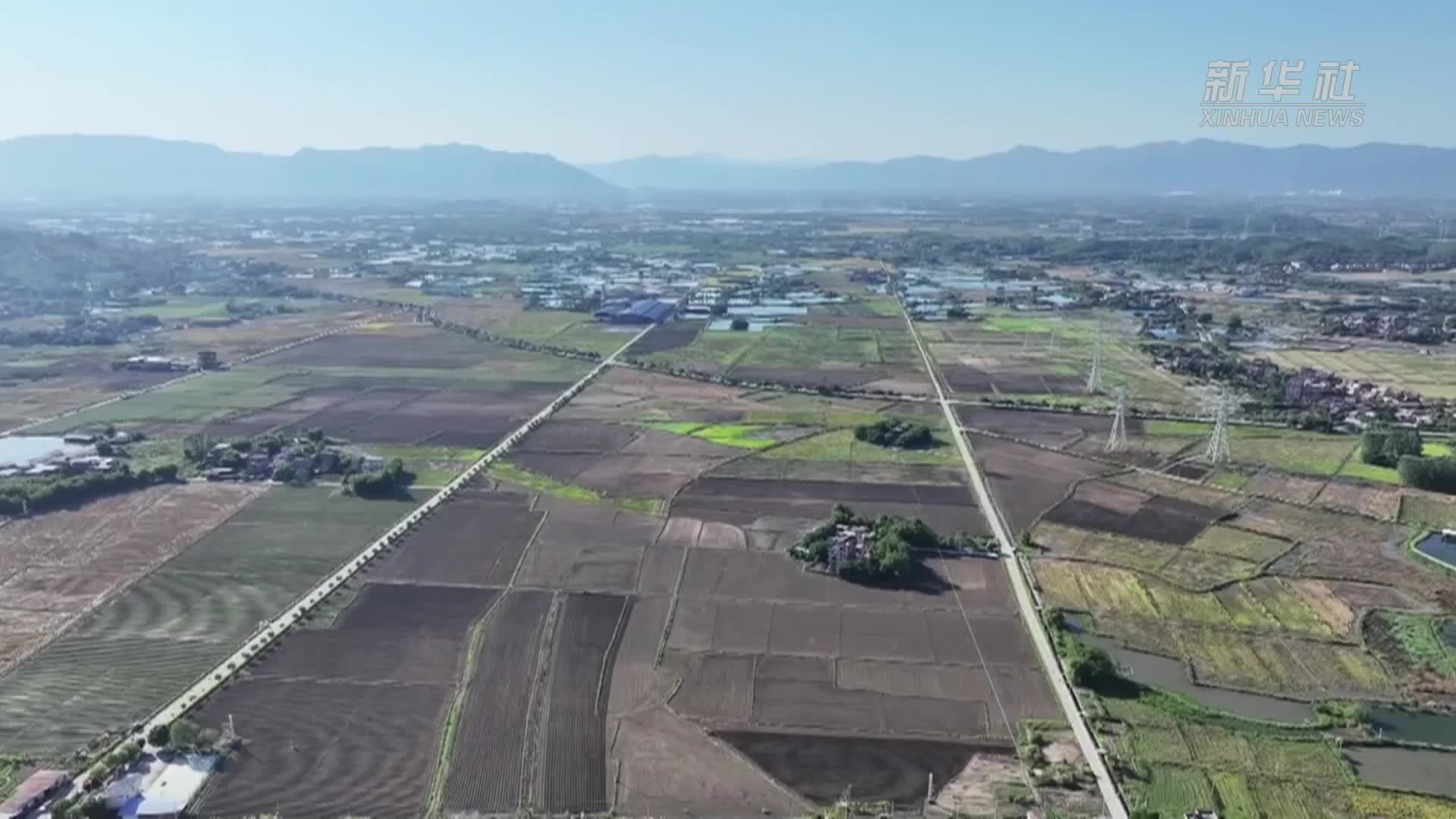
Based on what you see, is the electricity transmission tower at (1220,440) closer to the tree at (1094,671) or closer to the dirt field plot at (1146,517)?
the dirt field plot at (1146,517)

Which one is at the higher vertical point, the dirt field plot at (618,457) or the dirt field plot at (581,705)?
the dirt field plot at (618,457)

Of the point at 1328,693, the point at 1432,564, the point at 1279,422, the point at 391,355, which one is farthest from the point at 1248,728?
the point at 391,355

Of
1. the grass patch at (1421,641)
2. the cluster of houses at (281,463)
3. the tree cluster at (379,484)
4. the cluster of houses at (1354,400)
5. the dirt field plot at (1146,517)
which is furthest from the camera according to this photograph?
the cluster of houses at (1354,400)

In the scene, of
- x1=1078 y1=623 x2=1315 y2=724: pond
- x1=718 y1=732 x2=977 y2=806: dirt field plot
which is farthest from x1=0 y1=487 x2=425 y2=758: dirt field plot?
x1=1078 y1=623 x2=1315 y2=724: pond

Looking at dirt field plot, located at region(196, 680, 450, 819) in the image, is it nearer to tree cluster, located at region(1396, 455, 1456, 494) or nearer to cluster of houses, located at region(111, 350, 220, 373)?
tree cluster, located at region(1396, 455, 1456, 494)

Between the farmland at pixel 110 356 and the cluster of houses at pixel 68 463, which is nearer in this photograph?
the cluster of houses at pixel 68 463

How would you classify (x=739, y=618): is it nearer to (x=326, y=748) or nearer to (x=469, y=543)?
(x=469, y=543)

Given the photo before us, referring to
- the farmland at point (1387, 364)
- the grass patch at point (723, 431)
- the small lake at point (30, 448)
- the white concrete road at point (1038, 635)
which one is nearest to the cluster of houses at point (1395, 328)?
the farmland at point (1387, 364)
